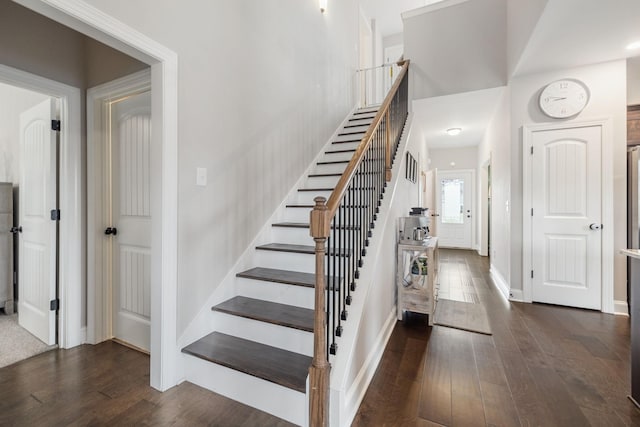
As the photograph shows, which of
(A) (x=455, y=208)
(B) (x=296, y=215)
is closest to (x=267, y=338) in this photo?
(B) (x=296, y=215)

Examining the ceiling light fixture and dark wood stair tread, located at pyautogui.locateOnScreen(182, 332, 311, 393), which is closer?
dark wood stair tread, located at pyautogui.locateOnScreen(182, 332, 311, 393)

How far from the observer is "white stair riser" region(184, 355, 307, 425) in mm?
1502

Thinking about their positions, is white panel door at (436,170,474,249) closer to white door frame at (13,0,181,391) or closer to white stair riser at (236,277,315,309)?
white stair riser at (236,277,315,309)

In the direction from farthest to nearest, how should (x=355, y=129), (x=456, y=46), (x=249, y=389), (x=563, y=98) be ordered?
(x=355, y=129) → (x=456, y=46) → (x=563, y=98) → (x=249, y=389)

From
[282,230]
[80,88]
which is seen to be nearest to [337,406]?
[282,230]

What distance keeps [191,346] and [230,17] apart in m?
2.40

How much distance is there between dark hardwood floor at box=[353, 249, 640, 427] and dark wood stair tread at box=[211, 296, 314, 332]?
1.87ft

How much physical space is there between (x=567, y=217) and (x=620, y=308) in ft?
3.41

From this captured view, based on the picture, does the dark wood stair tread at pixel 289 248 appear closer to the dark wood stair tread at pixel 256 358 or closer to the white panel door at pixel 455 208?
the dark wood stair tread at pixel 256 358

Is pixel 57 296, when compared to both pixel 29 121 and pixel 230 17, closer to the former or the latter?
pixel 29 121

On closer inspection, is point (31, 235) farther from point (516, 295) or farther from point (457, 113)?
point (457, 113)

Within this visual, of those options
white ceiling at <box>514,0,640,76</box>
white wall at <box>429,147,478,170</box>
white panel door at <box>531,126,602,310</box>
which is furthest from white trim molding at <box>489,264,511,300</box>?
white wall at <box>429,147,478,170</box>

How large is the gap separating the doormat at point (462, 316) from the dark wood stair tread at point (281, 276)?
1489mm

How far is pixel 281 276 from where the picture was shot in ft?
7.12
